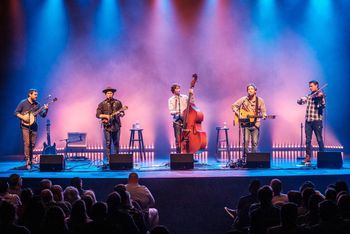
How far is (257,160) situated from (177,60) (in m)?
6.48

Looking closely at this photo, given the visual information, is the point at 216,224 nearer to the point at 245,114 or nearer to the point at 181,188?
the point at 181,188

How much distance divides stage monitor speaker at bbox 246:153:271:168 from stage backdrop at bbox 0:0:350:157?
5.42m

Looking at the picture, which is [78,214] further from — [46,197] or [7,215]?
[46,197]

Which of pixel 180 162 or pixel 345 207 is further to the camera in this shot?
pixel 180 162

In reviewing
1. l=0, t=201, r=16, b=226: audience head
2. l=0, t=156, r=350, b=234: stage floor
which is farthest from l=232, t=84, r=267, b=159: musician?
l=0, t=201, r=16, b=226: audience head

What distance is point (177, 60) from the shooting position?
1716cm

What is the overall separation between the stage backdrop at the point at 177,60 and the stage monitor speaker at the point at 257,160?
5419 mm

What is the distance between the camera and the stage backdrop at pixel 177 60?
55.0 ft

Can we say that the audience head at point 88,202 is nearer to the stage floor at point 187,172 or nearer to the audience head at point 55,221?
the audience head at point 55,221

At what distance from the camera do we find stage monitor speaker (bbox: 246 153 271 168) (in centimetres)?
1169

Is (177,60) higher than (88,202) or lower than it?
higher

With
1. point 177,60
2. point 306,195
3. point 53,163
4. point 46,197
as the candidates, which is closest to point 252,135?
point 53,163

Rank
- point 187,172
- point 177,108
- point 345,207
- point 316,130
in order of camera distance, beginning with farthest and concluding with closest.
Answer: point 177,108 → point 316,130 → point 187,172 → point 345,207

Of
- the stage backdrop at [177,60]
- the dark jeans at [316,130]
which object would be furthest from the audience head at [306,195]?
the stage backdrop at [177,60]
